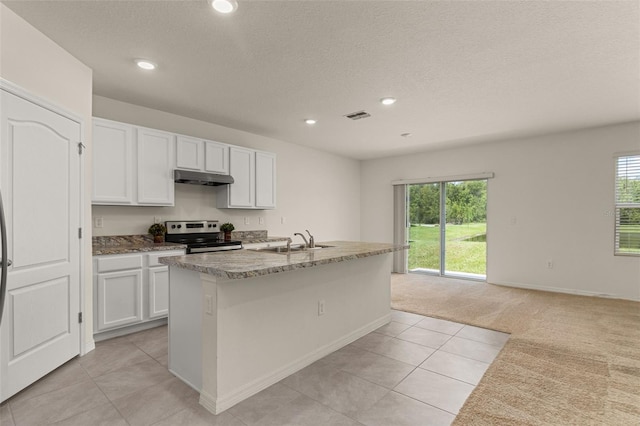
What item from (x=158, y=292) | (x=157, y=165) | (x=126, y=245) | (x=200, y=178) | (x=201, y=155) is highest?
(x=201, y=155)

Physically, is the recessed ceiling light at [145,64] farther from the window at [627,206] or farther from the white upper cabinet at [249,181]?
the window at [627,206]

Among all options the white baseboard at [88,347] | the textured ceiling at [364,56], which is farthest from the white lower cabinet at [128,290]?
the textured ceiling at [364,56]

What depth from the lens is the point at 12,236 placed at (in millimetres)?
2117

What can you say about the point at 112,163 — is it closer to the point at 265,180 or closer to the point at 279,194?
the point at 265,180

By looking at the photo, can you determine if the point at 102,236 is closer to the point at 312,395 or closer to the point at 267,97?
the point at 267,97

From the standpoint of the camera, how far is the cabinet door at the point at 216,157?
A: 13.8 ft

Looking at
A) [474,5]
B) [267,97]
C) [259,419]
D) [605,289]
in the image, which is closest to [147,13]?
[267,97]

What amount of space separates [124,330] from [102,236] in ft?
3.47

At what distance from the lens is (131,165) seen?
11.5 feet

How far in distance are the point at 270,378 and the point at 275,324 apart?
375 millimetres

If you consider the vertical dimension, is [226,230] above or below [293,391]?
above

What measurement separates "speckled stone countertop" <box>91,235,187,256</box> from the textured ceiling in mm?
1593

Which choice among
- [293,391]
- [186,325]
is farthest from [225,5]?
[293,391]

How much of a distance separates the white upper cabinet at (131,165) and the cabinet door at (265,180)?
132 centimetres
